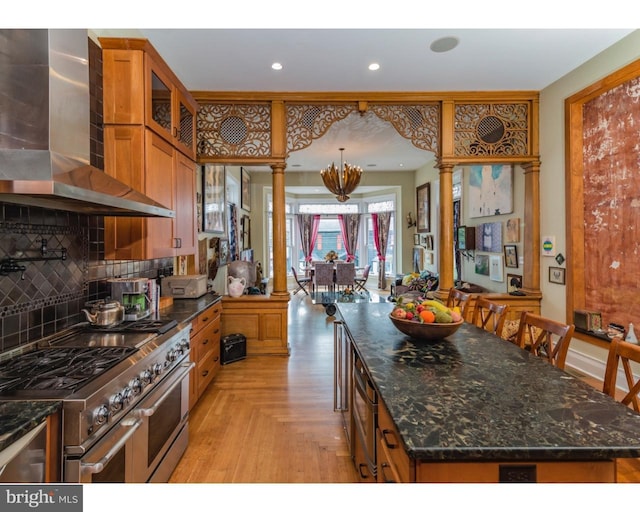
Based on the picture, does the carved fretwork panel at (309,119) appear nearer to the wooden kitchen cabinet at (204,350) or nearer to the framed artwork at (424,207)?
the wooden kitchen cabinet at (204,350)

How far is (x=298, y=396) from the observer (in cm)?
303

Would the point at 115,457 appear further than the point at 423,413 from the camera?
Yes

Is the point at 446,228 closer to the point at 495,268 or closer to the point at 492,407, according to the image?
the point at 495,268

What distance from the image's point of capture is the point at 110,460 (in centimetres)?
133

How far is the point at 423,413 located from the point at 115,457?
128 cm

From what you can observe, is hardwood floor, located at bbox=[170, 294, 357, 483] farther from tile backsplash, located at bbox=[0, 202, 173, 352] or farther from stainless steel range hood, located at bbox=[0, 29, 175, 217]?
stainless steel range hood, located at bbox=[0, 29, 175, 217]

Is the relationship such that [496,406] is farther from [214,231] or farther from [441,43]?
[214,231]

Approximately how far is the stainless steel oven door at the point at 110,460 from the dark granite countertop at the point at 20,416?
22 cm

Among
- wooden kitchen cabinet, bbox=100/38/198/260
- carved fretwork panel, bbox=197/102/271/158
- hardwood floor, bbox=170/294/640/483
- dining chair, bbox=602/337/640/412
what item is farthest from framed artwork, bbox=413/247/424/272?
dining chair, bbox=602/337/640/412

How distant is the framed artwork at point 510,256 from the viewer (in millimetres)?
4398

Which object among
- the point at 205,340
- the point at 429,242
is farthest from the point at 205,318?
the point at 429,242

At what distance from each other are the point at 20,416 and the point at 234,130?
3.51 m

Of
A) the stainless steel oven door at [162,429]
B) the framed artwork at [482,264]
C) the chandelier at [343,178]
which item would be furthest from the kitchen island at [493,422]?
the chandelier at [343,178]
